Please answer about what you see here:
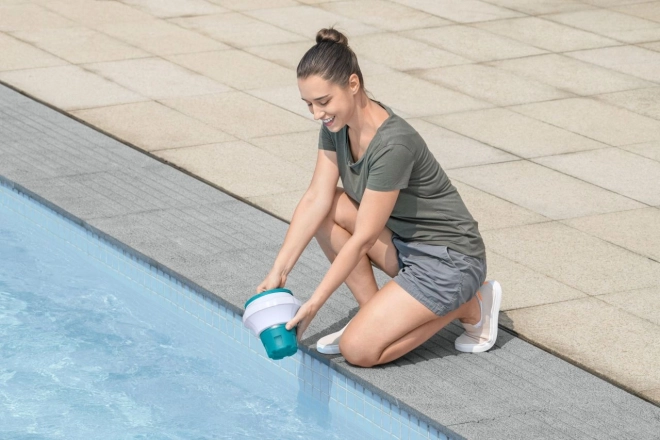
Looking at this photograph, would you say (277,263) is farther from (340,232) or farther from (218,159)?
(218,159)

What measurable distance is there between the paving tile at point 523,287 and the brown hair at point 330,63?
153cm

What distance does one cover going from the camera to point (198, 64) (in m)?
9.45

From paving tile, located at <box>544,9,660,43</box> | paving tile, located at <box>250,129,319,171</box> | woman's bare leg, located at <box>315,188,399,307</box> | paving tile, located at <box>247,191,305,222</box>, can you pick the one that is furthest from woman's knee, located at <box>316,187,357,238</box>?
paving tile, located at <box>544,9,660,43</box>

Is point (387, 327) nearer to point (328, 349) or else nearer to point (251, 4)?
point (328, 349)

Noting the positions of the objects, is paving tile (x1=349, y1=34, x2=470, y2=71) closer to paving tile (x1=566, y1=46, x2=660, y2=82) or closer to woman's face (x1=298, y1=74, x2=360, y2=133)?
paving tile (x1=566, y1=46, x2=660, y2=82)

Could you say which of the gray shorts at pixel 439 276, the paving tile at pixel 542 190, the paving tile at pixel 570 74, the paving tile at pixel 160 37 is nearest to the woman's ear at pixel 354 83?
the gray shorts at pixel 439 276

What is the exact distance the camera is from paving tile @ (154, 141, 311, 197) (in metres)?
6.86

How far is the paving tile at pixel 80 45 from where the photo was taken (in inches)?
377

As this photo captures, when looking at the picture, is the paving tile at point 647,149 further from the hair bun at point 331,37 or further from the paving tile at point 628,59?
the hair bun at point 331,37

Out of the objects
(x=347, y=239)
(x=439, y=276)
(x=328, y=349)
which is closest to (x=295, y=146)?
(x=347, y=239)

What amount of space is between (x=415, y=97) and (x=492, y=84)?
0.70 m

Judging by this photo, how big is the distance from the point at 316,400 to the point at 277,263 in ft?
2.11

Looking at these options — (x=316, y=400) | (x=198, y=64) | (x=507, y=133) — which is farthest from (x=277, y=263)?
(x=198, y=64)

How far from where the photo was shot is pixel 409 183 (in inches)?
178
